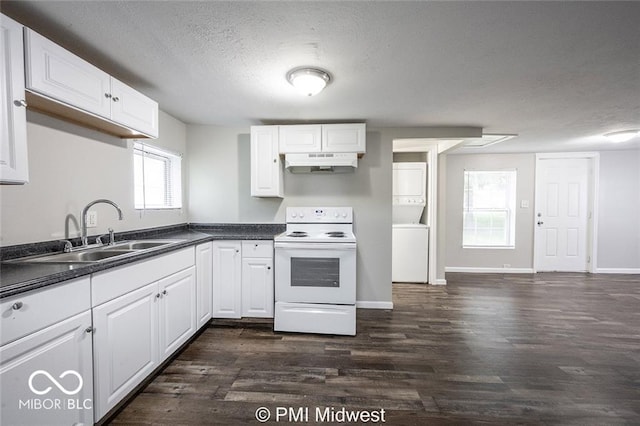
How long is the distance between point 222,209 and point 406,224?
2750mm

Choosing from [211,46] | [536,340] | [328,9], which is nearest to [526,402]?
[536,340]

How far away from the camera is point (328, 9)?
1.25m

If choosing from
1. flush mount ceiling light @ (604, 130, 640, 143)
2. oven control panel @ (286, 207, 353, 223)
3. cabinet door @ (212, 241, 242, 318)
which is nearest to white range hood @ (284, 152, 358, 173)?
oven control panel @ (286, 207, 353, 223)

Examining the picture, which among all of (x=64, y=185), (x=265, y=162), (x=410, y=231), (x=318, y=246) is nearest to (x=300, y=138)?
(x=265, y=162)

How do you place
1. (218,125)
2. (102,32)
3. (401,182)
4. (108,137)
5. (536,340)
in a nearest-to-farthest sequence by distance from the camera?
(102,32), (108,137), (536,340), (218,125), (401,182)

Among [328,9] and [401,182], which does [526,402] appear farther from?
[401,182]

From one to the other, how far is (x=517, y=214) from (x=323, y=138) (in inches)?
161

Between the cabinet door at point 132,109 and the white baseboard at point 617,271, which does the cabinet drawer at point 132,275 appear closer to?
the cabinet door at point 132,109

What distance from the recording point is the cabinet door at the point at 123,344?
4.49ft

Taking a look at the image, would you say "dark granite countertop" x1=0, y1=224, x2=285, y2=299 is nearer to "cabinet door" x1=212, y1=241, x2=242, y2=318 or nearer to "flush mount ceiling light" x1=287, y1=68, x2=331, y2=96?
"cabinet door" x1=212, y1=241, x2=242, y2=318

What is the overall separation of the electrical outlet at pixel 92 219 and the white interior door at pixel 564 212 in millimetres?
6185

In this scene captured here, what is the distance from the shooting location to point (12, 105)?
1212 millimetres

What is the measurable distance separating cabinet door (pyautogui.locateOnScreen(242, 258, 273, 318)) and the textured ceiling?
153 cm

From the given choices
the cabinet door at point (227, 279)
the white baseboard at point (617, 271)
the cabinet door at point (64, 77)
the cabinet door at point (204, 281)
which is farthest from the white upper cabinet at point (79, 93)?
the white baseboard at point (617, 271)
